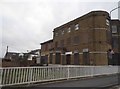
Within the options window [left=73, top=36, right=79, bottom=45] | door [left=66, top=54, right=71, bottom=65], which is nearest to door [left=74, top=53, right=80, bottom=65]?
door [left=66, top=54, right=71, bottom=65]

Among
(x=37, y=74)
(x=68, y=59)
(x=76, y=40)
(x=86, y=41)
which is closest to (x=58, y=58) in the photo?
(x=68, y=59)

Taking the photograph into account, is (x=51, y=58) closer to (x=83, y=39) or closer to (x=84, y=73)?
(x=83, y=39)

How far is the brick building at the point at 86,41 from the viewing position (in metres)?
38.7

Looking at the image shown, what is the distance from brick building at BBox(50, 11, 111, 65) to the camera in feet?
127

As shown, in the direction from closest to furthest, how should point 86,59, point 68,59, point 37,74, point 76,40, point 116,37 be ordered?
point 37,74, point 86,59, point 76,40, point 68,59, point 116,37

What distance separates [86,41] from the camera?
4119 cm

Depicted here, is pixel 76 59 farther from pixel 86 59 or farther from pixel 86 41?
pixel 86 41

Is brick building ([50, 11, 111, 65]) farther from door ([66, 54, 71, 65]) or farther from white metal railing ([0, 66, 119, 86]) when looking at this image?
white metal railing ([0, 66, 119, 86])

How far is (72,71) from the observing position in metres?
15.4

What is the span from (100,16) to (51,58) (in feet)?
64.1

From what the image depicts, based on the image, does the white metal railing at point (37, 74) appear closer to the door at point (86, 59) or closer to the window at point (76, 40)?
the door at point (86, 59)

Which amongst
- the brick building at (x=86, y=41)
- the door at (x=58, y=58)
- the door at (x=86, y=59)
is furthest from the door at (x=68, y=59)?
the door at (x=86, y=59)

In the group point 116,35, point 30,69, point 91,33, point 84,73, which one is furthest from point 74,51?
point 30,69

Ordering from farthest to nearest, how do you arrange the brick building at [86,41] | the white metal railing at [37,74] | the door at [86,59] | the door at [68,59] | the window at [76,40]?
the door at [68,59] < the window at [76,40] < the door at [86,59] < the brick building at [86,41] < the white metal railing at [37,74]
